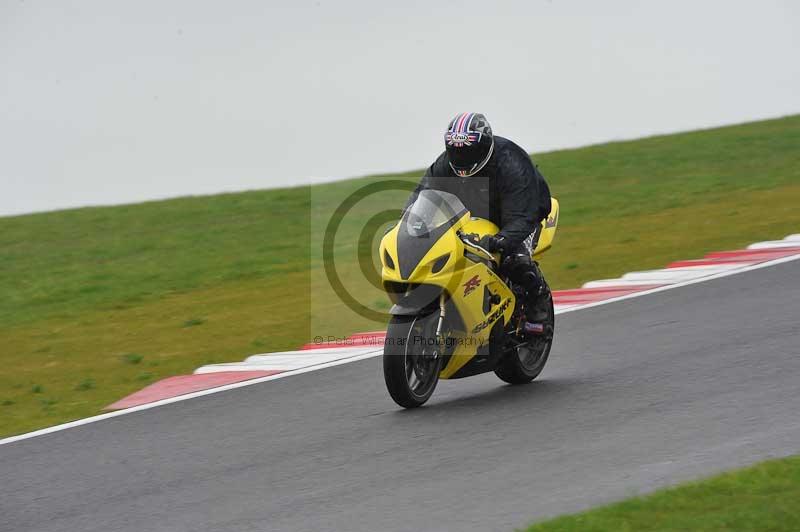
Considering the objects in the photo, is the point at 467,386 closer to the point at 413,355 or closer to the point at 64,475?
the point at 413,355

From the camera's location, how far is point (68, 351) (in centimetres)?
1117

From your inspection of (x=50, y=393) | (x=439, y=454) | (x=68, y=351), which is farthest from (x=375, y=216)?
(x=439, y=454)

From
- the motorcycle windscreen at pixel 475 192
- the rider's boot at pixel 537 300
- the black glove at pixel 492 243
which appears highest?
the motorcycle windscreen at pixel 475 192

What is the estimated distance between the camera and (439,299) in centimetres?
702

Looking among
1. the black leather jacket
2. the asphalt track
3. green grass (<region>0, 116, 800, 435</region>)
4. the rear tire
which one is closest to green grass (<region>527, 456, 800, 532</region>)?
the asphalt track

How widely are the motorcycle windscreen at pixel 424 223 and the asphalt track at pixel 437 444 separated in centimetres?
99

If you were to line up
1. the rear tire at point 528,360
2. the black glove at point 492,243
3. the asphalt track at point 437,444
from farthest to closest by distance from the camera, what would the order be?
the rear tire at point 528,360 < the black glove at point 492,243 < the asphalt track at point 437,444

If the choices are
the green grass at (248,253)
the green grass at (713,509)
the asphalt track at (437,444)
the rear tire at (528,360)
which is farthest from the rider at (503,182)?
the green grass at (248,253)

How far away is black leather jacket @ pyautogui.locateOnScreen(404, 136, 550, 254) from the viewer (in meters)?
7.25

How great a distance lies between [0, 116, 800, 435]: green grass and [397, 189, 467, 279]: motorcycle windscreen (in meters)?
2.90

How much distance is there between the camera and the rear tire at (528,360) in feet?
25.2

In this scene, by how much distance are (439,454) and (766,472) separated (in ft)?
5.70

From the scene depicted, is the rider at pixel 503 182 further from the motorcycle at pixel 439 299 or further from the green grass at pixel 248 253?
the green grass at pixel 248 253

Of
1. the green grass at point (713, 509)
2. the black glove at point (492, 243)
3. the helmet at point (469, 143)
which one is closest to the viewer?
the green grass at point (713, 509)
